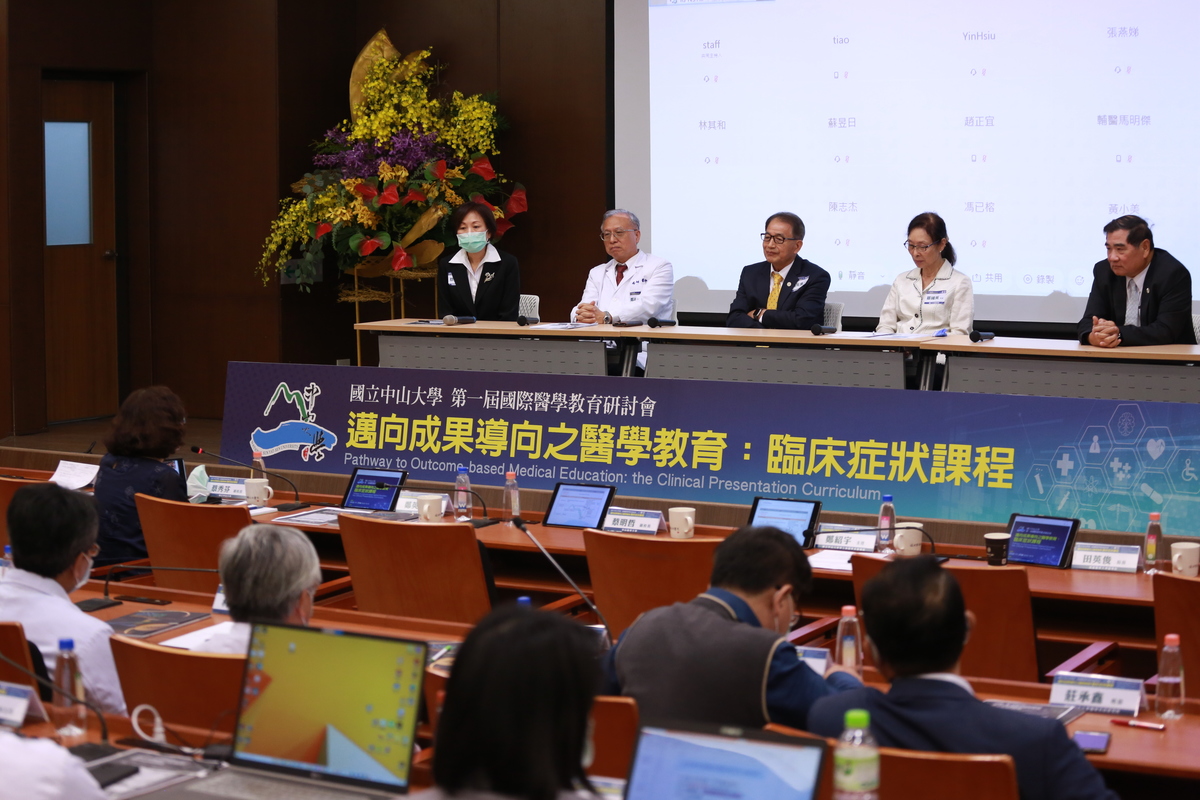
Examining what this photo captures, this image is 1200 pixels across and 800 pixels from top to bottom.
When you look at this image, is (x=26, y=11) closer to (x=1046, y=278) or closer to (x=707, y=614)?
(x=1046, y=278)

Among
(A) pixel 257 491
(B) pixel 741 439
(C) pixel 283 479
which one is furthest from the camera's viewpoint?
(C) pixel 283 479

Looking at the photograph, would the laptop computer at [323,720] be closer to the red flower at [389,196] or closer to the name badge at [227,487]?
the name badge at [227,487]

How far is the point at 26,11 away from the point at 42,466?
3.70 meters

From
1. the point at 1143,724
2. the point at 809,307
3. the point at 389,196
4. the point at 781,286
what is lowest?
the point at 1143,724

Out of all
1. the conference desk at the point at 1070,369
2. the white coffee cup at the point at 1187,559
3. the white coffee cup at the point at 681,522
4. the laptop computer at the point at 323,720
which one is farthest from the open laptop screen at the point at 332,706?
the conference desk at the point at 1070,369

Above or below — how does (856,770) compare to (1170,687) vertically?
above

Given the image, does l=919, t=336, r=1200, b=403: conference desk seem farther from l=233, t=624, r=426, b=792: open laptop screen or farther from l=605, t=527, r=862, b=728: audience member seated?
l=233, t=624, r=426, b=792: open laptop screen

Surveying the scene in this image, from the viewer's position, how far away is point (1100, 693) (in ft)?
8.69

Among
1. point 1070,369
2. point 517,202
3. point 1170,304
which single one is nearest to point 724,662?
point 1070,369

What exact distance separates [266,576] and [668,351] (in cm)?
342

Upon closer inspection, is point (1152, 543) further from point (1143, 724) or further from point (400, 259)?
point (400, 259)

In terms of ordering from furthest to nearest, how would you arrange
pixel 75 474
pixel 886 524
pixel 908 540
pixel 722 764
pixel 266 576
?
pixel 75 474
pixel 886 524
pixel 908 540
pixel 266 576
pixel 722 764

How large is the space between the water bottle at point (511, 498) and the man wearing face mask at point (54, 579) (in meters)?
1.87

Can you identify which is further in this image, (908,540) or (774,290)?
(774,290)
